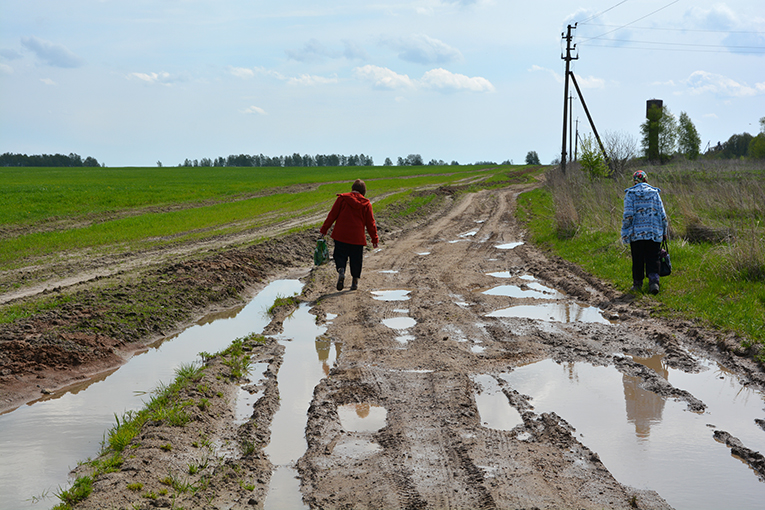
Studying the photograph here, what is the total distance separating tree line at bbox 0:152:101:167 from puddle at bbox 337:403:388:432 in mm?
127389

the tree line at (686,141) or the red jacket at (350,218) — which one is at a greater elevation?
the tree line at (686,141)

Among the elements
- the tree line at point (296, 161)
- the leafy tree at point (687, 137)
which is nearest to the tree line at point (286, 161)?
the tree line at point (296, 161)

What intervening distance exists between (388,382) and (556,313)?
3.88 metres

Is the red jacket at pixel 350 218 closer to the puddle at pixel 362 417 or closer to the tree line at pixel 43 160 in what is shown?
the puddle at pixel 362 417

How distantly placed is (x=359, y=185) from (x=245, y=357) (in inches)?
166

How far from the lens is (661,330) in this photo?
702 cm

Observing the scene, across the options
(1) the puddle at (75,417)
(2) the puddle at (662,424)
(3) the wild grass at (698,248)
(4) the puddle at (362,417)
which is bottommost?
(1) the puddle at (75,417)

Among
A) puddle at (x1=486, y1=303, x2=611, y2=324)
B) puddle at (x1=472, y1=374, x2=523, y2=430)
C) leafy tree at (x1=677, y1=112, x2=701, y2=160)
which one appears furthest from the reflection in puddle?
leafy tree at (x1=677, y1=112, x2=701, y2=160)

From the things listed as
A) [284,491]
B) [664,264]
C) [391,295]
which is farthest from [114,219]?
[284,491]

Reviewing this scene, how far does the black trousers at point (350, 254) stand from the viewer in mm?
9609

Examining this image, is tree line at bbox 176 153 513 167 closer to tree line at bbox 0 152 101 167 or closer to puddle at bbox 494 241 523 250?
tree line at bbox 0 152 101 167

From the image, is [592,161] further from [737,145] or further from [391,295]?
[737,145]

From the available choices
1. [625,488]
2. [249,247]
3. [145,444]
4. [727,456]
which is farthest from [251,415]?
[249,247]

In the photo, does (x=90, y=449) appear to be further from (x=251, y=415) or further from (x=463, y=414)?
(x=463, y=414)
